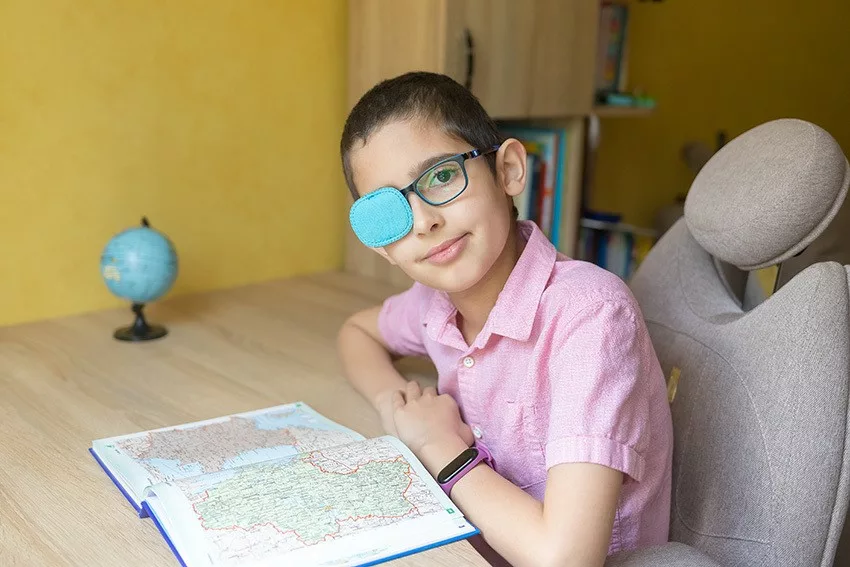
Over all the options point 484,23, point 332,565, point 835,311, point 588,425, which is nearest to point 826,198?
point 835,311

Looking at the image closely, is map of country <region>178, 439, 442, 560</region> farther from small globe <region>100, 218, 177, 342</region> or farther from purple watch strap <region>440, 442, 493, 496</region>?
small globe <region>100, 218, 177, 342</region>

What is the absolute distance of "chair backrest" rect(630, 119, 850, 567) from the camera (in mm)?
993

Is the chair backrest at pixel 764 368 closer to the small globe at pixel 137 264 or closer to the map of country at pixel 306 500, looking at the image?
the map of country at pixel 306 500

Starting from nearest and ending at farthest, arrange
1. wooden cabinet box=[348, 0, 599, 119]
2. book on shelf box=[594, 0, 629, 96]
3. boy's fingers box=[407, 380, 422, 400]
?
boy's fingers box=[407, 380, 422, 400], wooden cabinet box=[348, 0, 599, 119], book on shelf box=[594, 0, 629, 96]

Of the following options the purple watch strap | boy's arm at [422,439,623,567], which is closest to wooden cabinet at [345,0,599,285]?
the purple watch strap

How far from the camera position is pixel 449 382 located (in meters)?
1.23

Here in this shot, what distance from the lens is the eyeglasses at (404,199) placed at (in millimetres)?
1020

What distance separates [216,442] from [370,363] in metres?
0.32

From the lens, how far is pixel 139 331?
1.59 meters

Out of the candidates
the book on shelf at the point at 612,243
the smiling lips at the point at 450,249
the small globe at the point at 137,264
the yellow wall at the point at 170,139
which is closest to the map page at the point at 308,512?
the smiling lips at the point at 450,249

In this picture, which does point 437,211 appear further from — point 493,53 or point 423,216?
point 493,53

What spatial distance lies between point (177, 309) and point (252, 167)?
0.37 metres

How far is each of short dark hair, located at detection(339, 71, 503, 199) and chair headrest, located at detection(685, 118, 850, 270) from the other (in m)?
0.34

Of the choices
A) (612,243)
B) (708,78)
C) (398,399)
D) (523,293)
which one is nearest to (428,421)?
(398,399)
